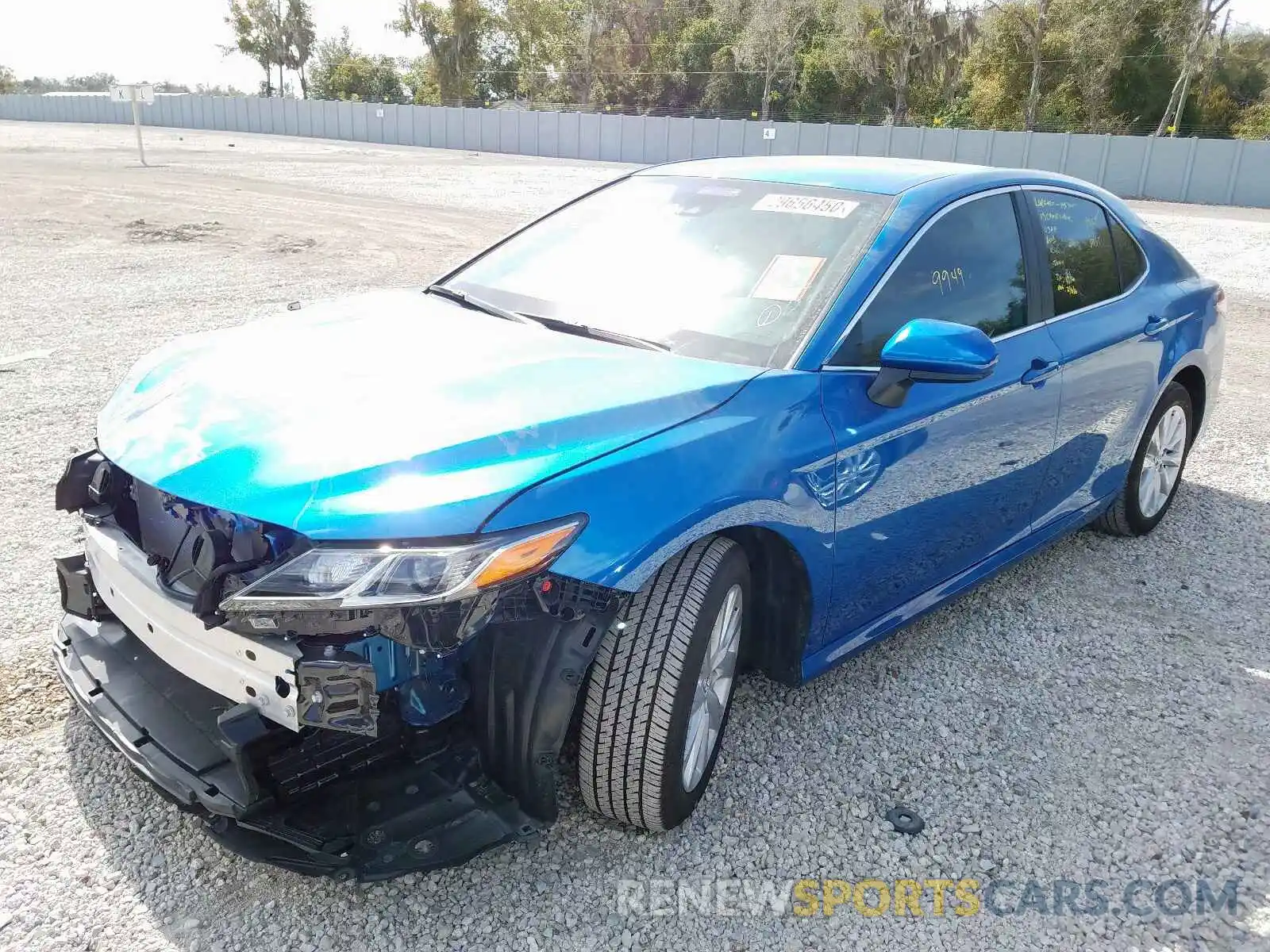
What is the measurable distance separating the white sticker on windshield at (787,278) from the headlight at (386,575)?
4.16ft

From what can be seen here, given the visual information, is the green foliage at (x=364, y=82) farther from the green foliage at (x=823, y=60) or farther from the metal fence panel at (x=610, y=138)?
the metal fence panel at (x=610, y=138)

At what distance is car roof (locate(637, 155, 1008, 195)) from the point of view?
334 centimetres

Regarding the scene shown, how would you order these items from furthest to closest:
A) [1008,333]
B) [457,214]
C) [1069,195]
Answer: [457,214], [1069,195], [1008,333]

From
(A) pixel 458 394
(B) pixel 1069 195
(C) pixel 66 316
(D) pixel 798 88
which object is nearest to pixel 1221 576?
(B) pixel 1069 195

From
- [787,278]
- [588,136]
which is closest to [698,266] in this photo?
[787,278]

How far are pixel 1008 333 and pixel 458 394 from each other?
6.38 feet

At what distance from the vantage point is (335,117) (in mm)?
48406

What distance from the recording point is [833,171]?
136 inches

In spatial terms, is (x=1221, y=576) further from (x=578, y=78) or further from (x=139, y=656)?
(x=578, y=78)

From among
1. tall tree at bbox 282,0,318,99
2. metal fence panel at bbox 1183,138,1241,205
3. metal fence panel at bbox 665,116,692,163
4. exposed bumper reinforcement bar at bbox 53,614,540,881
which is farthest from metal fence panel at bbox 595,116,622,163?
tall tree at bbox 282,0,318,99

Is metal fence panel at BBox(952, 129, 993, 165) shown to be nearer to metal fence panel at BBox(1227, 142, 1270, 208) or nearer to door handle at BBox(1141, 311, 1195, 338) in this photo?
metal fence panel at BBox(1227, 142, 1270, 208)

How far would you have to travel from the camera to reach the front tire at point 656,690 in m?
2.37

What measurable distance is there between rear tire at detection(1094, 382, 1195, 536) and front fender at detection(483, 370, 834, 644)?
7.86 feet

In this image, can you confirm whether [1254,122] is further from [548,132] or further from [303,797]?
[303,797]
